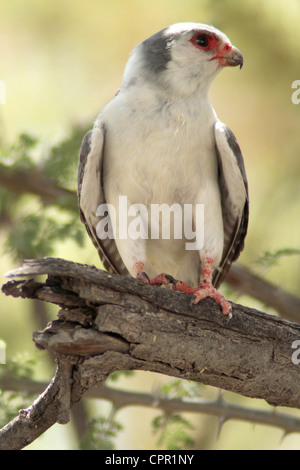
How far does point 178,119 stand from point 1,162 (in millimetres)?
1889

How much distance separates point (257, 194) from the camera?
7.69 metres

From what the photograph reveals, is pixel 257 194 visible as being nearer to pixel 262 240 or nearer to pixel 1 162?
pixel 262 240

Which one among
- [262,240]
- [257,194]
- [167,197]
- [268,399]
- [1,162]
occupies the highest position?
[257,194]

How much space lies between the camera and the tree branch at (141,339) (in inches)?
134

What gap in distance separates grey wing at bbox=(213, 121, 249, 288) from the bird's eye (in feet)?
2.34

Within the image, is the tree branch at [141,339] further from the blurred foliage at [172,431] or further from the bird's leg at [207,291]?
the blurred foliage at [172,431]

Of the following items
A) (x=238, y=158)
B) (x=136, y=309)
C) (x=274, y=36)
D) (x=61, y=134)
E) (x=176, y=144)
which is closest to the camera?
(x=136, y=309)

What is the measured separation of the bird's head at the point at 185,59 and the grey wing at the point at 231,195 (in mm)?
481

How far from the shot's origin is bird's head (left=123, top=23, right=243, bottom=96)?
504 centimetres

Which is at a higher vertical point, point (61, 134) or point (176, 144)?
point (61, 134)

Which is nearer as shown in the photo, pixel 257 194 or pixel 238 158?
pixel 238 158

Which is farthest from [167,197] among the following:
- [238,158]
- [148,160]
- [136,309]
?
[136,309]

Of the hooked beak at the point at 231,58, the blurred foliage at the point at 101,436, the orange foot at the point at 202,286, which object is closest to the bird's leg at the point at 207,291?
the orange foot at the point at 202,286

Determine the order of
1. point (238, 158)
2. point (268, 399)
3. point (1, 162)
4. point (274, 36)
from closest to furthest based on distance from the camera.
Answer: point (268, 399) → point (238, 158) → point (1, 162) → point (274, 36)
